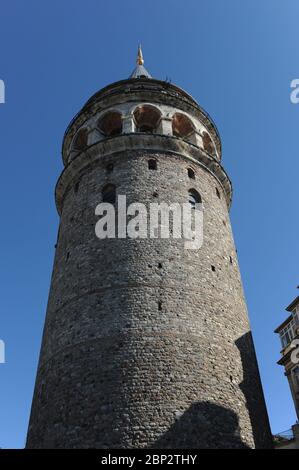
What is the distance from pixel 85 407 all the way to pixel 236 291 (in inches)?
235

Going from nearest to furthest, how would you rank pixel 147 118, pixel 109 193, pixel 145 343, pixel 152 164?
pixel 145 343
pixel 109 193
pixel 152 164
pixel 147 118

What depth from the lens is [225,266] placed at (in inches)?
581

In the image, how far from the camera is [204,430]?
10664 millimetres

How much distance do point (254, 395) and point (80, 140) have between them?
11.6 m

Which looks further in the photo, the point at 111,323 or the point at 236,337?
the point at 236,337

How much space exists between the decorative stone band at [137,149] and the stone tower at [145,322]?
4 cm

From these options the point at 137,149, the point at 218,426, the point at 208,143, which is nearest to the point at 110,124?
the point at 137,149

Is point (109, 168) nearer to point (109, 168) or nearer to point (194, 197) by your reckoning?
point (109, 168)

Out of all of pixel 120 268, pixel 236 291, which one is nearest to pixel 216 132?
pixel 236 291

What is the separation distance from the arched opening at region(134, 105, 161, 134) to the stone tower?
41 centimetres

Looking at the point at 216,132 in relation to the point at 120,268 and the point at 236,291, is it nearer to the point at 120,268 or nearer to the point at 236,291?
the point at 236,291

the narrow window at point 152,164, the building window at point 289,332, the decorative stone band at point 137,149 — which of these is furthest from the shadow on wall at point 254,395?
the decorative stone band at point 137,149

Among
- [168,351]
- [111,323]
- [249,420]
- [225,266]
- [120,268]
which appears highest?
[225,266]

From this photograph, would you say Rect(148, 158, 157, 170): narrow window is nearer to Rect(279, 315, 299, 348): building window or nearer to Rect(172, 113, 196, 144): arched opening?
Rect(172, 113, 196, 144): arched opening
